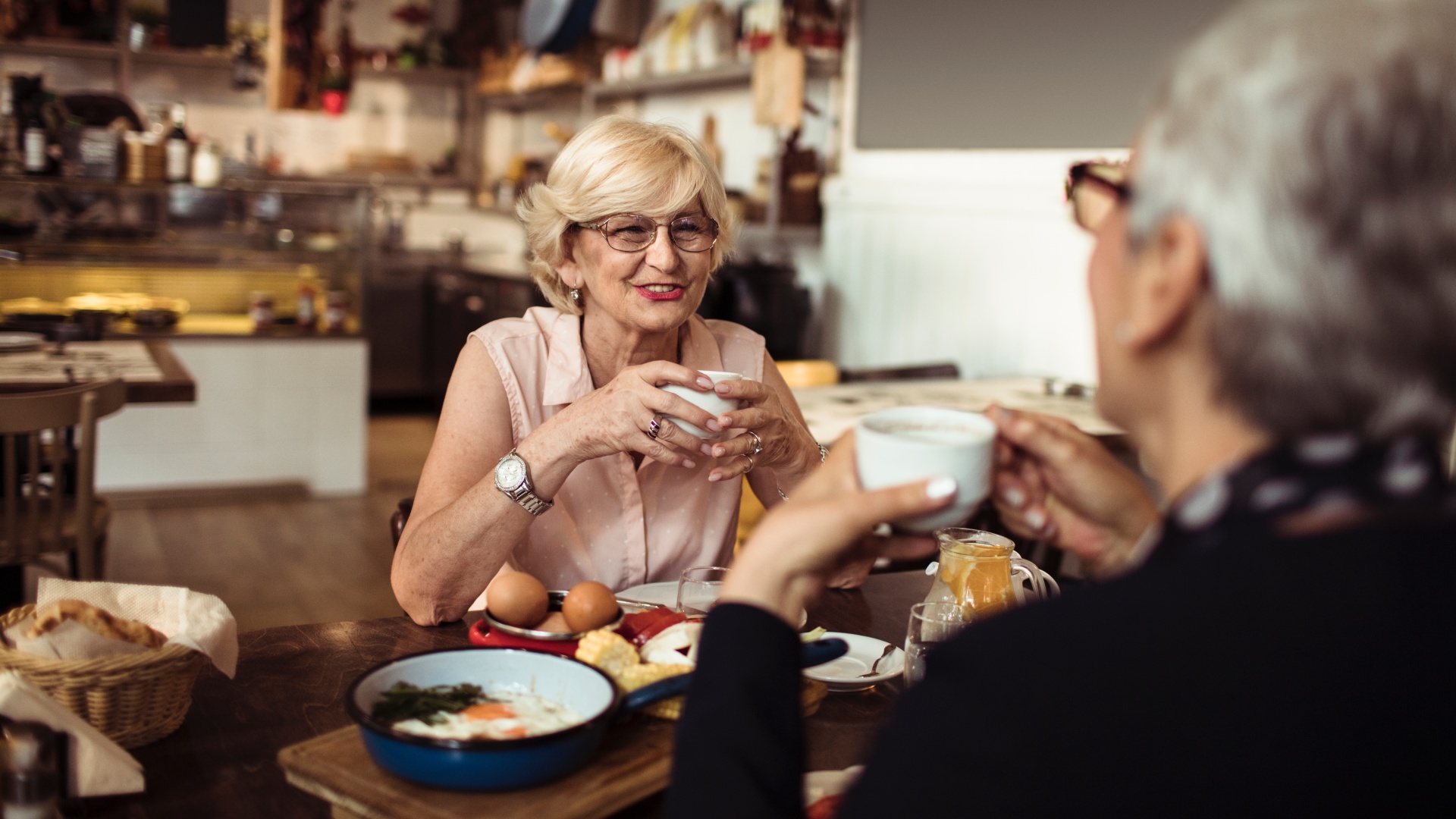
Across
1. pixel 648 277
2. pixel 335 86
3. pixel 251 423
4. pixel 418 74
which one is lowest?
pixel 251 423

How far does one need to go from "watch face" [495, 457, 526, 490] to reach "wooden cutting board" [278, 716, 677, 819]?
1.66ft

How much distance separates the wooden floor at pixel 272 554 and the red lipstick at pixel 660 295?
2316 mm

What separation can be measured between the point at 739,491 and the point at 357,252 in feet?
12.3

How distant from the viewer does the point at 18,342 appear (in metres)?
3.77

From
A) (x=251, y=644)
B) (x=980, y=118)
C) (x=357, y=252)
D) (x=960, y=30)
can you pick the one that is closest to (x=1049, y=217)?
A: (x=980, y=118)

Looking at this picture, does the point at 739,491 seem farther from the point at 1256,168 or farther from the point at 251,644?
the point at 1256,168

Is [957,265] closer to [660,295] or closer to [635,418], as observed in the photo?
[660,295]

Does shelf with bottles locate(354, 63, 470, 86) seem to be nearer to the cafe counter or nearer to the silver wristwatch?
the cafe counter

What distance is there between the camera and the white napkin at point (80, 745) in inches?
38.2

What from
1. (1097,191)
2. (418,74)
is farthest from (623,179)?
(418,74)

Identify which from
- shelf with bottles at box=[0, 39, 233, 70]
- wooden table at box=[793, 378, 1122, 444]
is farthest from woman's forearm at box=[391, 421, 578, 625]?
shelf with bottles at box=[0, 39, 233, 70]

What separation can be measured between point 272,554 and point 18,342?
1.23 meters

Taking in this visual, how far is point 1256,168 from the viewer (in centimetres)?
62

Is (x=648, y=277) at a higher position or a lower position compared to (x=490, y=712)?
higher
